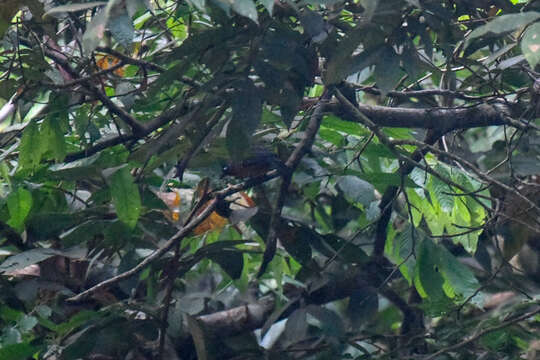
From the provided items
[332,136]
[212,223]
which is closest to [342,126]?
[332,136]

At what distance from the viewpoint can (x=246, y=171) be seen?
1.59m

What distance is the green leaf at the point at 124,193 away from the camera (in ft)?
4.90

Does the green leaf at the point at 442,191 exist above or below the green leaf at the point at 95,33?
below

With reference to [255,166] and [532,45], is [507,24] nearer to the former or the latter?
[532,45]

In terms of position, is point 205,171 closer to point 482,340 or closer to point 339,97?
point 339,97

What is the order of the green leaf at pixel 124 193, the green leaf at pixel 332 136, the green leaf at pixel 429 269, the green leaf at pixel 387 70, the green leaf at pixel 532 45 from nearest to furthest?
the green leaf at pixel 532 45
the green leaf at pixel 387 70
the green leaf at pixel 124 193
the green leaf at pixel 429 269
the green leaf at pixel 332 136

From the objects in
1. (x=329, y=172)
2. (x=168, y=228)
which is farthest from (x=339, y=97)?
(x=168, y=228)

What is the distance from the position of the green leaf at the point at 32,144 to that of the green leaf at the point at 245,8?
25.1 inches

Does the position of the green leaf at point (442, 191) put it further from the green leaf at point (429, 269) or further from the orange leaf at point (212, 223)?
the orange leaf at point (212, 223)

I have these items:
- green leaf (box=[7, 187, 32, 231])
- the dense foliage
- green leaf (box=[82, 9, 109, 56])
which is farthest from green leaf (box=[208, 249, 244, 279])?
green leaf (box=[82, 9, 109, 56])

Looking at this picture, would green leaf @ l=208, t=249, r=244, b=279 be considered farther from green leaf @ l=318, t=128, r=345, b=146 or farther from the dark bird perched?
green leaf @ l=318, t=128, r=345, b=146

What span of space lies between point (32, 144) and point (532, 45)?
0.93m

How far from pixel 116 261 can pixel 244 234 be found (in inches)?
12.5

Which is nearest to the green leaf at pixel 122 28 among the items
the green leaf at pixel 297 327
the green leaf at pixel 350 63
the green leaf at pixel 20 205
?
the green leaf at pixel 350 63
